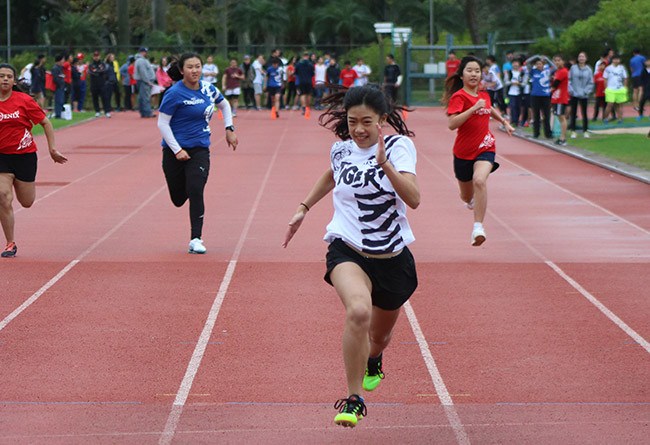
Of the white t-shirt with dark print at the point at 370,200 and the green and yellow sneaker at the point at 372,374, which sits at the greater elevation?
the white t-shirt with dark print at the point at 370,200

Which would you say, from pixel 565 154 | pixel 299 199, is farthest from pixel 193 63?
pixel 565 154

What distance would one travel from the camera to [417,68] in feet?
160

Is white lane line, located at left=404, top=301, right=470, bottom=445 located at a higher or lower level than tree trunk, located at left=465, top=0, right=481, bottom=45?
lower

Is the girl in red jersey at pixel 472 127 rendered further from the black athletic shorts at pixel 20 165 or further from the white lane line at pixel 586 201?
the black athletic shorts at pixel 20 165

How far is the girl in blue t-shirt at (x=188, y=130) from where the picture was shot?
39.6ft

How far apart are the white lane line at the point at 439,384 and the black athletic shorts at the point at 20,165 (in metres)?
4.35

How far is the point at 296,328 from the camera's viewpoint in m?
9.02

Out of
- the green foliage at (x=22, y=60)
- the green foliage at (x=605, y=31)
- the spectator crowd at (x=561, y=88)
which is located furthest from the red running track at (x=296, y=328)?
the green foliage at (x=22, y=60)

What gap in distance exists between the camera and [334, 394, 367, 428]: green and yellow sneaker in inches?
228

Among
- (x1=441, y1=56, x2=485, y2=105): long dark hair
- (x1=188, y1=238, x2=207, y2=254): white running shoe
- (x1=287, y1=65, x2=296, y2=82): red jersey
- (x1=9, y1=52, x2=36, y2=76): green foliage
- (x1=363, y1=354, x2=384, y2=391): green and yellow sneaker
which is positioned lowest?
(x1=188, y1=238, x2=207, y2=254): white running shoe

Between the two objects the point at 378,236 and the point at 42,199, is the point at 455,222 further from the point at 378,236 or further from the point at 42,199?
the point at 378,236

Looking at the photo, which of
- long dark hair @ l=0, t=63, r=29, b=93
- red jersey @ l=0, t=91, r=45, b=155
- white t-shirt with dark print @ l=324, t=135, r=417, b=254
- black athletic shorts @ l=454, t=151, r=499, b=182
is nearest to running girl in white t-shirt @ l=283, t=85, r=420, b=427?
white t-shirt with dark print @ l=324, t=135, r=417, b=254

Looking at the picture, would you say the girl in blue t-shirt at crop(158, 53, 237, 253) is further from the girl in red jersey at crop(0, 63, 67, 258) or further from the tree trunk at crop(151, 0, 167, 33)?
the tree trunk at crop(151, 0, 167, 33)

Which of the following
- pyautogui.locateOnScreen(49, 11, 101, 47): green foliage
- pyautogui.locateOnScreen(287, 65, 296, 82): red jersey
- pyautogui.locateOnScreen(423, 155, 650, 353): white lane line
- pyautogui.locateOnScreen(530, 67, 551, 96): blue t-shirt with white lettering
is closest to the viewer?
pyautogui.locateOnScreen(423, 155, 650, 353): white lane line
